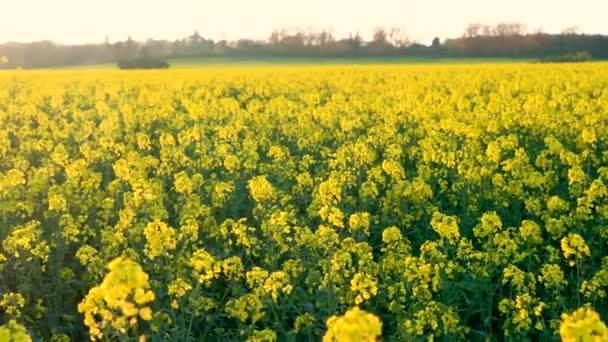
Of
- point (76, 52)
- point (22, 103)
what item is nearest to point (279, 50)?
point (76, 52)

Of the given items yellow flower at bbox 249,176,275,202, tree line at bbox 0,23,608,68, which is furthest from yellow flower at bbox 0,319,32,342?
tree line at bbox 0,23,608,68

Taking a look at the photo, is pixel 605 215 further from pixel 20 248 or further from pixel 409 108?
pixel 409 108

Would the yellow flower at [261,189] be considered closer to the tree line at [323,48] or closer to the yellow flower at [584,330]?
the yellow flower at [584,330]

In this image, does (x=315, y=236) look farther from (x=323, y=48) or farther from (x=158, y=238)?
(x=323, y=48)

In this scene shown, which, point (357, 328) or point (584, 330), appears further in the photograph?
point (584, 330)

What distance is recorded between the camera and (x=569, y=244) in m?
5.35

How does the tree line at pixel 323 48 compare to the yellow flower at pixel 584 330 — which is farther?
the tree line at pixel 323 48

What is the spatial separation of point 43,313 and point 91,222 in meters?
1.41

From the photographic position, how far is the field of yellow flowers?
4.80 m

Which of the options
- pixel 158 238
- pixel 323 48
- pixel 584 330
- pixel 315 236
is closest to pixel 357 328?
pixel 584 330

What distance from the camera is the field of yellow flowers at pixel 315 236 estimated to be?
4805mm

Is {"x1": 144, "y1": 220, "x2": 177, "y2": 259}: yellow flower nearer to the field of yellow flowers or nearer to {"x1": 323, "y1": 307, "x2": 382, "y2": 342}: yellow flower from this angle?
the field of yellow flowers

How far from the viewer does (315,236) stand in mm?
5629

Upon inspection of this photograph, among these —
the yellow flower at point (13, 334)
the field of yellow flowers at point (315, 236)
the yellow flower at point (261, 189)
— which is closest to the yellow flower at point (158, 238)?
the field of yellow flowers at point (315, 236)
